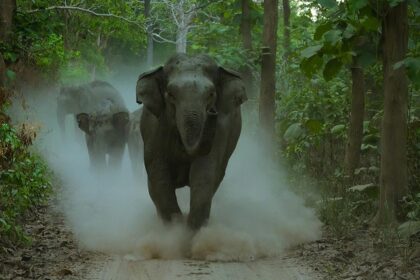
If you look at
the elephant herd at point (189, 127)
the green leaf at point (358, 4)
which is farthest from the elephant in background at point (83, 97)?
the green leaf at point (358, 4)

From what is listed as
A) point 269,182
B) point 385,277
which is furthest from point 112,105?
point 385,277

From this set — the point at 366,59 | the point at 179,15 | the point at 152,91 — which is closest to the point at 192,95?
the point at 152,91

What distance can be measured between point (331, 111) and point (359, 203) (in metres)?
3.82

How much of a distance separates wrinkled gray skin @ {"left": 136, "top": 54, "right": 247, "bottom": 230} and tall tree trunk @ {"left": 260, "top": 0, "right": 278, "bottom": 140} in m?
4.07

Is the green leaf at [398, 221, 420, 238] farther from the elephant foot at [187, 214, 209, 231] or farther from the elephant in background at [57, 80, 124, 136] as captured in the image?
the elephant in background at [57, 80, 124, 136]

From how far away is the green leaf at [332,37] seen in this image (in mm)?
7590

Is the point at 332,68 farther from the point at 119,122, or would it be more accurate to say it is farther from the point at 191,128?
the point at 119,122

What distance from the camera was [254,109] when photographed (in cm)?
1777

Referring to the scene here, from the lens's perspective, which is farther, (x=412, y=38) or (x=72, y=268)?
(x=412, y=38)

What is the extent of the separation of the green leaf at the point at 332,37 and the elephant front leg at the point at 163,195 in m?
2.48

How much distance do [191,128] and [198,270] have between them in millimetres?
1505

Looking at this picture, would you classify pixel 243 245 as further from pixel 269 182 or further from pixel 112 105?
pixel 112 105

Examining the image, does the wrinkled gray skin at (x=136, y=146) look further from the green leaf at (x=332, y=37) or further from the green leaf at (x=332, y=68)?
the green leaf at (x=332, y=37)

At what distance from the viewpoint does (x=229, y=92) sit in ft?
29.2
